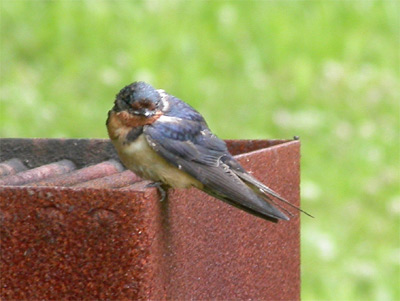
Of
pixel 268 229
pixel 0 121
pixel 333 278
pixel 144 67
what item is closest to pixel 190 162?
pixel 268 229

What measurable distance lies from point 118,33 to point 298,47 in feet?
5.49

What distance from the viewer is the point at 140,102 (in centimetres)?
404

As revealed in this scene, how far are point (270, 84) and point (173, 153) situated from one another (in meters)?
6.16

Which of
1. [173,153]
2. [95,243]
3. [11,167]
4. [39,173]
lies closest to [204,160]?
[173,153]

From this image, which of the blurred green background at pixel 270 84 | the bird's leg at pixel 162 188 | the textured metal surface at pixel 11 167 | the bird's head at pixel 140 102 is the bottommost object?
the bird's leg at pixel 162 188

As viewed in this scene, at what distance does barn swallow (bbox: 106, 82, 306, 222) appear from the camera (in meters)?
3.97

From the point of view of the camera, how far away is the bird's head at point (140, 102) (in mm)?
4047

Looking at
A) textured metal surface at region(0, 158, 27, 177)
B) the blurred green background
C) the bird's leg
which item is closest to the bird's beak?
the bird's leg

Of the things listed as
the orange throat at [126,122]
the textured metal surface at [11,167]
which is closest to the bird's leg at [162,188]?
the orange throat at [126,122]

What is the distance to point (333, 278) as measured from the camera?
8.10m

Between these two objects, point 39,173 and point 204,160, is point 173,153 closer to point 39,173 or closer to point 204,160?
point 204,160

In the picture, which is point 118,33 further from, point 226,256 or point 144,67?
point 226,256

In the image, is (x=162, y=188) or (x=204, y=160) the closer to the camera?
(x=162, y=188)

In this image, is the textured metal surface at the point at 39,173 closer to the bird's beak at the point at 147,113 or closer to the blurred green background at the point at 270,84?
the bird's beak at the point at 147,113
